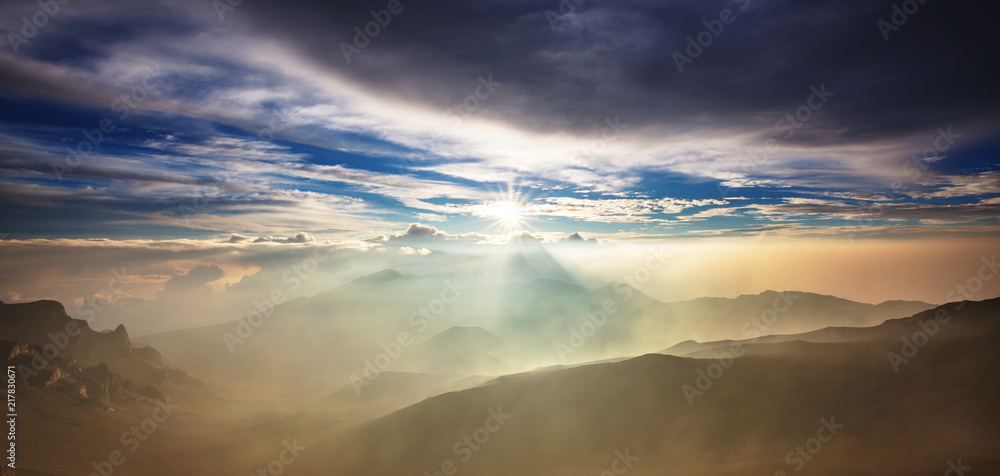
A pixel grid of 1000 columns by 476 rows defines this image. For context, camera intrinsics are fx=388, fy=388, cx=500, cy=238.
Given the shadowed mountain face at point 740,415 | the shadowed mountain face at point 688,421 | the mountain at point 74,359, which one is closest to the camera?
the shadowed mountain face at point 740,415

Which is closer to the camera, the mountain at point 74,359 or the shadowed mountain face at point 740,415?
the shadowed mountain face at point 740,415

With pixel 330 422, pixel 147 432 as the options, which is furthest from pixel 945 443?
pixel 147 432

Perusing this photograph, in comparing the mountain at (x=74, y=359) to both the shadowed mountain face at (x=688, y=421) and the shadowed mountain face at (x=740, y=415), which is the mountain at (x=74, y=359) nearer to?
the shadowed mountain face at (x=688, y=421)

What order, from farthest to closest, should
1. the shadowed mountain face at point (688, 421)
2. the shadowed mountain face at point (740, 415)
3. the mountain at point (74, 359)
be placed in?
the mountain at point (74, 359) → the shadowed mountain face at point (688, 421) → the shadowed mountain face at point (740, 415)

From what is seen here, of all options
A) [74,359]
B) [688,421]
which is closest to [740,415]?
[688,421]

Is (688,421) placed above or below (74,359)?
above

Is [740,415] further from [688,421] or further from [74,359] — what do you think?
[74,359]

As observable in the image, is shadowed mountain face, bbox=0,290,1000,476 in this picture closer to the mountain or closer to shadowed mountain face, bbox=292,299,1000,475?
shadowed mountain face, bbox=292,299,1000,475

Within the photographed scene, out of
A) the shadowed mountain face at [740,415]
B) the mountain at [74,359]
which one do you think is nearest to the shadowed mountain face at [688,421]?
the shadowed mountain face at [740,415]

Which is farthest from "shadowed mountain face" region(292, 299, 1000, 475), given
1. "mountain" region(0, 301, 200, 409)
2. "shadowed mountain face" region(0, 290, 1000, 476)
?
"mountain" region(0, 301, 200, 409)

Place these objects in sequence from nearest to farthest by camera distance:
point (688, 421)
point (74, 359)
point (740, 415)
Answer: point (740, 415) → point (688, 421) → point (74, 359)
